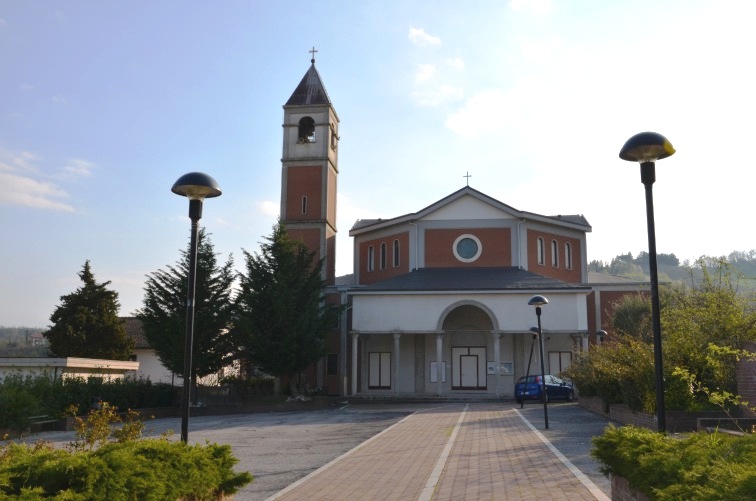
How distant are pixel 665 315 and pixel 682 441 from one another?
1262 centimetres

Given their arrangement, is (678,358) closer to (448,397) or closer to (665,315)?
(665,315)

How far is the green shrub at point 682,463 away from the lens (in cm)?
477

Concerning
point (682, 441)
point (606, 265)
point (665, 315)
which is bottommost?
point (682, 441)

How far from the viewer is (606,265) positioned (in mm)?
167375

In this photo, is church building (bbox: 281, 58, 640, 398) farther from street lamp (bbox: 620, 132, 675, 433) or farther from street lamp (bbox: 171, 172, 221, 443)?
street lamp (bbox: 171, 172, 221, 443)

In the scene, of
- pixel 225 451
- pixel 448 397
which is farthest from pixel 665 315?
pixel 448 397

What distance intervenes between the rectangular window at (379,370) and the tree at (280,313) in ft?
20.6

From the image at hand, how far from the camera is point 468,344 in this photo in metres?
38.7

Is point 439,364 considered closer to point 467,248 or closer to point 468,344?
point 468,344

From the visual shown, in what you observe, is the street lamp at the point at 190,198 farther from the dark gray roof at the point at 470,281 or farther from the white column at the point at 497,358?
the white column at the point at 497,358

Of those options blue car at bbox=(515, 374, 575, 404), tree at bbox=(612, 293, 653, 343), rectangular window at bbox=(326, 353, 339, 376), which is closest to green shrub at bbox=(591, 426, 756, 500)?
blue car at bbox=(515, 374, 575, 404)

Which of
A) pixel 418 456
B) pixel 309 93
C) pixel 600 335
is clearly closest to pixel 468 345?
pixel 600 335

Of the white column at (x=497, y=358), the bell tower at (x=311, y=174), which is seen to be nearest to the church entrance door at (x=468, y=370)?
the white column at (x=497, y=358)

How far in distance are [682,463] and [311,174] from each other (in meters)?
36.6
